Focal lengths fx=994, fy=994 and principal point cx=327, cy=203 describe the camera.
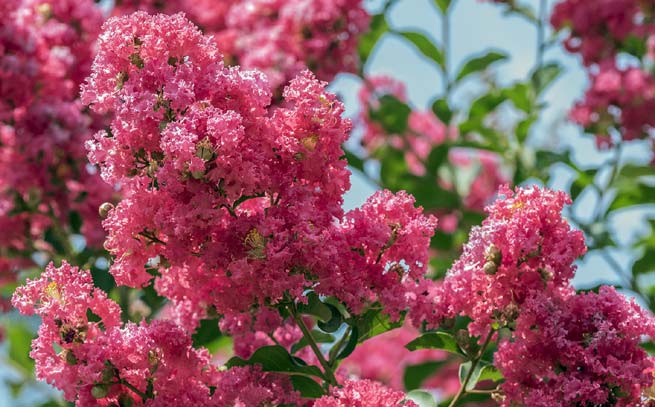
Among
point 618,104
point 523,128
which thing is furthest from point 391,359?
point 618,104

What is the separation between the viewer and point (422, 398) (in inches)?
75.9

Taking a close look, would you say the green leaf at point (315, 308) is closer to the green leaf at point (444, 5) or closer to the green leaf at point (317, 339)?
the green leaf at point (317, 339)

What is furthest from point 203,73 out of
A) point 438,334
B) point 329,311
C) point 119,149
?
point 438,334

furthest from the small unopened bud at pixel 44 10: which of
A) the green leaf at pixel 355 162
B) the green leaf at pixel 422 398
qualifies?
the green leaf at pixel 422 398

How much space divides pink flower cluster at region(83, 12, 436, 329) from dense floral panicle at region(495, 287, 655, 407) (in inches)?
9.9

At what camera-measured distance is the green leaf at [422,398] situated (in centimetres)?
190

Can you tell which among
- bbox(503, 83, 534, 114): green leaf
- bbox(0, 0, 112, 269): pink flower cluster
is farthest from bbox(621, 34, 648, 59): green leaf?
bbox(0, 0, 112, 269): pink flower cluster

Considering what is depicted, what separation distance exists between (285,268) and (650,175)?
2.38 m

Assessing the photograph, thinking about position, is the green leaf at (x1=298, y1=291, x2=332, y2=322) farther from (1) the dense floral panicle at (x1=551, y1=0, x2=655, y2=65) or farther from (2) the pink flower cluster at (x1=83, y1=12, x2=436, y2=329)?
(1) the dense floral panicle at (x1=551, y1=0, x2=655, y2=65)

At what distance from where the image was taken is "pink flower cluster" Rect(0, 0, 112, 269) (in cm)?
316

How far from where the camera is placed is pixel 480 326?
1891 mm

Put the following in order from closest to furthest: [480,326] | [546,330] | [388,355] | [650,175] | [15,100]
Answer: [546,330], [480,326], [15,100], [650,175], [388,355]

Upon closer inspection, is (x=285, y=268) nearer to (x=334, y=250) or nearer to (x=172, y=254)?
(x=334, y=250)

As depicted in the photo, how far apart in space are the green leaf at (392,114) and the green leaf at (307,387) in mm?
2166
